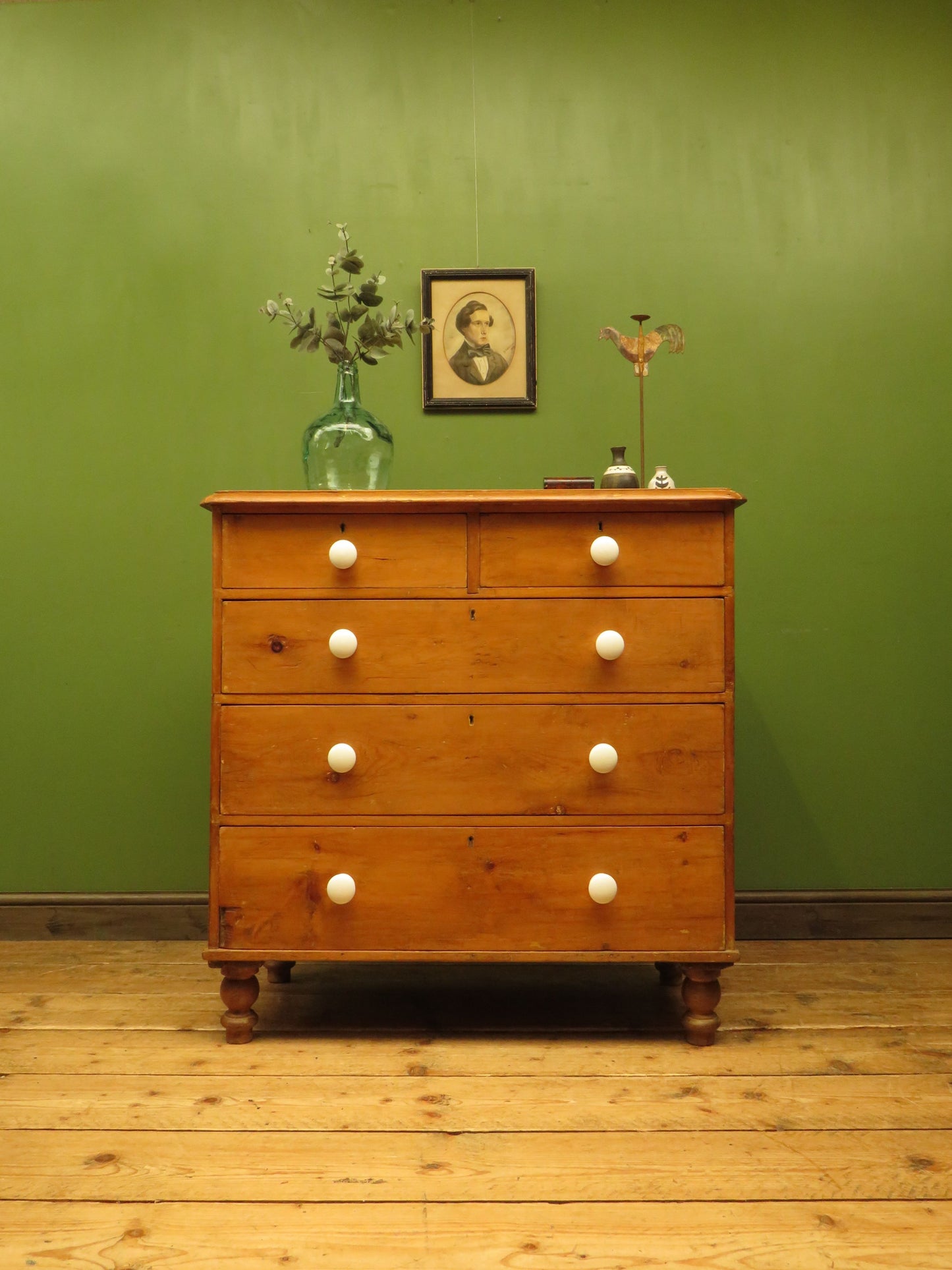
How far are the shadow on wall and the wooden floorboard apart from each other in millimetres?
289

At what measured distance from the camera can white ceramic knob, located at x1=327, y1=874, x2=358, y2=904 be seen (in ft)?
5.32

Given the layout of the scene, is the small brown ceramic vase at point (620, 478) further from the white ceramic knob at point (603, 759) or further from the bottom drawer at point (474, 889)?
the bottom drawer at point (474, 889)

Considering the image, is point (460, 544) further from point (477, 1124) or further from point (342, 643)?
point (477, 1124)

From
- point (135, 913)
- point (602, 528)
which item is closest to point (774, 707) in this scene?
point (602, 528)

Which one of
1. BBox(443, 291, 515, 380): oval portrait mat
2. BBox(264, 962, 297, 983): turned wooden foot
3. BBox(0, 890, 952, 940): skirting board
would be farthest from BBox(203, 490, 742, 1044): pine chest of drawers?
BBox(443, 291, 515, 380): oval portrait mat

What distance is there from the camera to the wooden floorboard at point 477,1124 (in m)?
1.11

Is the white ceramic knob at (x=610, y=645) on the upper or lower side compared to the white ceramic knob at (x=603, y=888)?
upper

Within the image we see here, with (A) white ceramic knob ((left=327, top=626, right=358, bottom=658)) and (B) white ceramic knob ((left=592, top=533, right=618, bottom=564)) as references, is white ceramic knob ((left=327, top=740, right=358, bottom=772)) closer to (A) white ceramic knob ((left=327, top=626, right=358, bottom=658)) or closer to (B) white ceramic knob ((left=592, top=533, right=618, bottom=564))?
(A) white ceramic knob ((left=327, top=626, right=358, bottom=658))

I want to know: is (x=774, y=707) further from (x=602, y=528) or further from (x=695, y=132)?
(x=695, y=132)

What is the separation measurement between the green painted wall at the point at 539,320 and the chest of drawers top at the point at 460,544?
2.24 feet

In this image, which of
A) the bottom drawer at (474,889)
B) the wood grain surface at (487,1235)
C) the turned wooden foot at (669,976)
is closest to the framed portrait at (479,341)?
the bottom drawer at (474,889)

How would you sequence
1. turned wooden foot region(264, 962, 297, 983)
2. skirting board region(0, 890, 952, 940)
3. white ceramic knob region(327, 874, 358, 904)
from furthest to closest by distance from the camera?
1. skirting board region(0, 890, 952, 940)
2. turned wooden foot region(264, 962, 297, 983)
3. white ceramic knob region(327, 874, 358, 904)

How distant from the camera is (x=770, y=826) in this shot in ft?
7.63

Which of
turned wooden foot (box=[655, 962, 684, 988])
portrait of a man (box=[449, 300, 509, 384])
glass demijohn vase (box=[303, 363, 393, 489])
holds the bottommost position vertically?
turned wooden foot (box=[655, 962, 684, 988])
